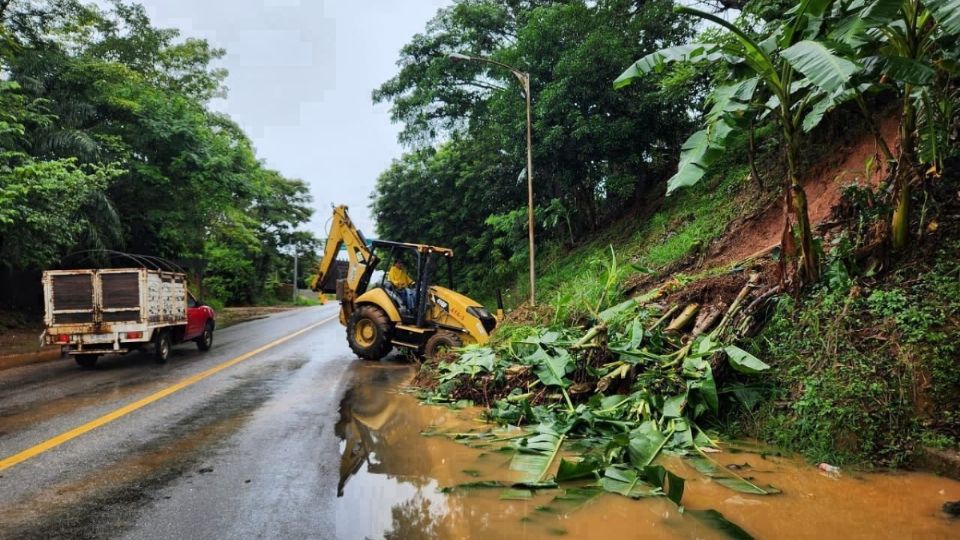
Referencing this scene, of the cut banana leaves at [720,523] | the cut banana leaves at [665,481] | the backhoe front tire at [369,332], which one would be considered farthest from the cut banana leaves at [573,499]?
the backhoe front tire at [369,332]

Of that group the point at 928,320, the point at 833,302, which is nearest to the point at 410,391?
the point at 833,302

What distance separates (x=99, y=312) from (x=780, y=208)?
13.6 m

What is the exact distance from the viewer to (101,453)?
541 cm

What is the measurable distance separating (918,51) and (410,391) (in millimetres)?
7441

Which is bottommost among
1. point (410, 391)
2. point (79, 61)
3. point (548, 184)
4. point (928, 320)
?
point (410, 391)

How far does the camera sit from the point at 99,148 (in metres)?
16.5

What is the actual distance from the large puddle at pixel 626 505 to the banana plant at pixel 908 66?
9.85 feet

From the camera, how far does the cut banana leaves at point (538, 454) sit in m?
4.75

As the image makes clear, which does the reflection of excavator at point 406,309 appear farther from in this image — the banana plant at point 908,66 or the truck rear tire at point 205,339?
the banana plant at point 908,66

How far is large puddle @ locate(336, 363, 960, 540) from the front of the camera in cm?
375

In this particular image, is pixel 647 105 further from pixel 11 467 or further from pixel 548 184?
pixel 11 467

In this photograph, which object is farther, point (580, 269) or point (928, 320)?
point (580, 269)

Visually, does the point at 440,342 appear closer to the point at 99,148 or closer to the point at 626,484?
the point at 626,484

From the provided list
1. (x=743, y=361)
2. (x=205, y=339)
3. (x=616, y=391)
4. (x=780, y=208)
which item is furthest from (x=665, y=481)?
(x=205, y=339)
